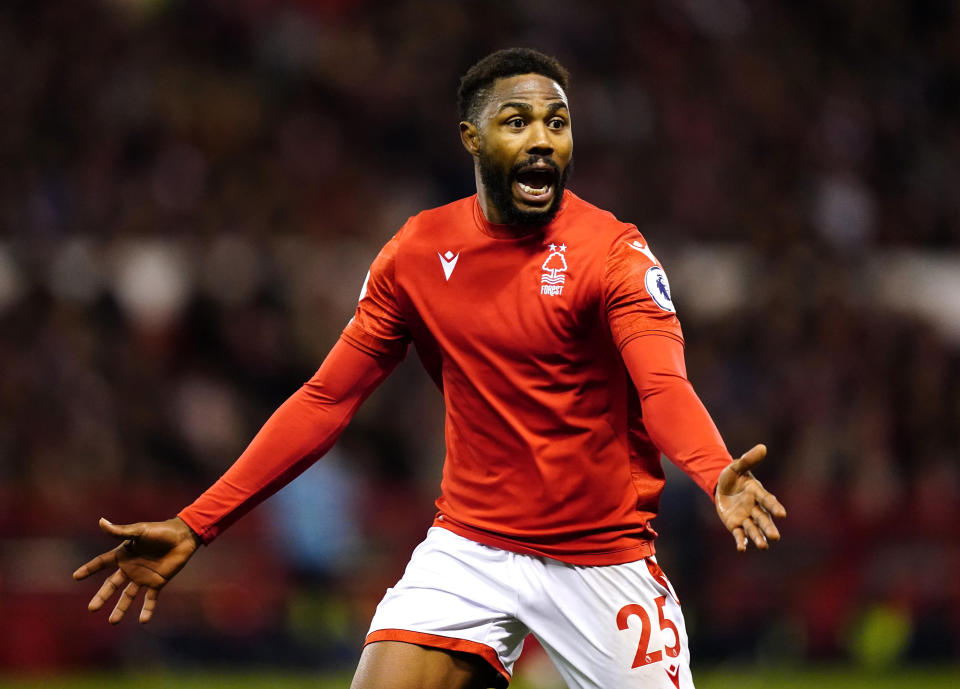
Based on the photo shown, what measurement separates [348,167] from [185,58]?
1818mm

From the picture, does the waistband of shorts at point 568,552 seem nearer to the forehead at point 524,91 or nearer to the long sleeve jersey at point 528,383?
the long sleeve jersey at point 528,383

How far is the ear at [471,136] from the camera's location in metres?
4.52

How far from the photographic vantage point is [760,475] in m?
10.7

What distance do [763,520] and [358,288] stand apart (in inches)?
320

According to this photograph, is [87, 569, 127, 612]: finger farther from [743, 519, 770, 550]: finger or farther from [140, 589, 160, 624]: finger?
[743, 519, 770, 550]: finger

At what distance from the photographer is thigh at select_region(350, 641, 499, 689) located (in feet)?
13.6

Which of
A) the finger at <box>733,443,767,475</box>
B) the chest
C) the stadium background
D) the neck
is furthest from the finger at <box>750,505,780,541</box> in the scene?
the stadium background

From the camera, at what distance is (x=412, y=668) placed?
164 inches

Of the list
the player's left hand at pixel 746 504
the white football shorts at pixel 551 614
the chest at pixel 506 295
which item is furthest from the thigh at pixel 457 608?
the player's left hand at pixel 746 504

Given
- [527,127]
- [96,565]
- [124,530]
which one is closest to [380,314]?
[527,127]

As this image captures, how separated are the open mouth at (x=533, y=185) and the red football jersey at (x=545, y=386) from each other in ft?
0.37

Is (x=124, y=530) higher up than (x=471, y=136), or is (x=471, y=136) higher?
(x=471, y=136)

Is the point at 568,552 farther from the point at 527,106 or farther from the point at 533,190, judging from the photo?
the point at 527,106

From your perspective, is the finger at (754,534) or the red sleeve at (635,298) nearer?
the finger at (754,534)
